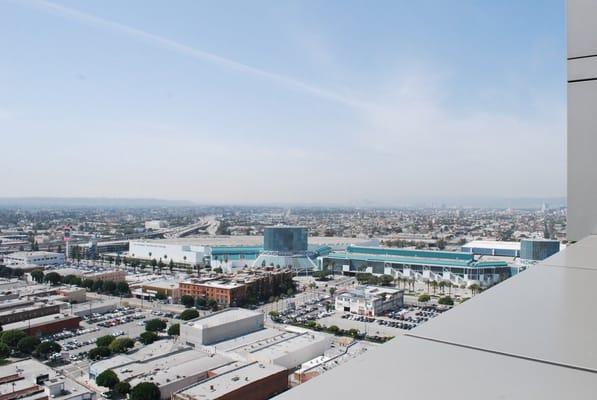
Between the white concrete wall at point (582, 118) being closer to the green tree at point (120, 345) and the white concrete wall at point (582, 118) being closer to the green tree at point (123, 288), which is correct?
the green tree at point (120, 345)

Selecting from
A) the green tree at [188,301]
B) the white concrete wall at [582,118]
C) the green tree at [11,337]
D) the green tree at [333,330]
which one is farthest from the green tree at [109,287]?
the white concrete wall at [582,118]

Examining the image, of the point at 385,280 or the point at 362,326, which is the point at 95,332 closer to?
the point at 362,326

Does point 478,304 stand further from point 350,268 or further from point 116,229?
point 116,229

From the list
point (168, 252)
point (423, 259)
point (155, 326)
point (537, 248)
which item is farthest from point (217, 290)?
point (537, 248)

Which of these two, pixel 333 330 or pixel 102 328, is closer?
pixel 333 330

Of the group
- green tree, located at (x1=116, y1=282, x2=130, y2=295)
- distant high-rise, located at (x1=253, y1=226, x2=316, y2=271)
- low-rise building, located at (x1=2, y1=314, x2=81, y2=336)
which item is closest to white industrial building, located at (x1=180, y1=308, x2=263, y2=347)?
low-rise building, located at (x1=2, y1=314, x2=81, y2=336)

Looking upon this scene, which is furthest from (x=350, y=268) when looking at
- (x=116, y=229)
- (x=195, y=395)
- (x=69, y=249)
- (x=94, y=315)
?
(x=116, y=229)

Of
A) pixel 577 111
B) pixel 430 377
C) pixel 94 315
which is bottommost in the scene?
pixel 94 315
